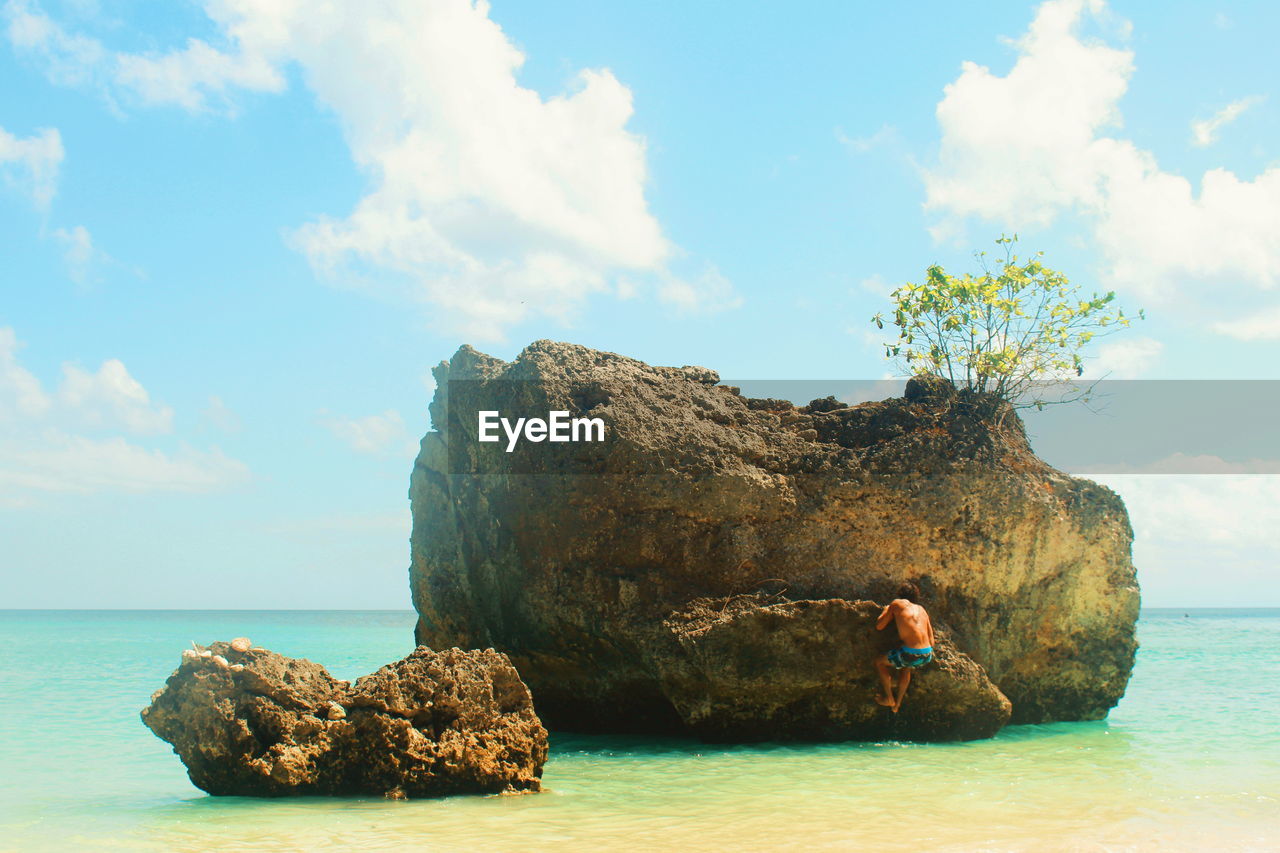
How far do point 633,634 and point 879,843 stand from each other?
3909 mm

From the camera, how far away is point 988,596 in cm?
991

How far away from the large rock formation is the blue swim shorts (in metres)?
0.37

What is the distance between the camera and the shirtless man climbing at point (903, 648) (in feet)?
28.3

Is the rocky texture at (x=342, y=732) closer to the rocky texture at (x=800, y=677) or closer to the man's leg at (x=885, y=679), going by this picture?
the rocky texture at (x=800, y=677)

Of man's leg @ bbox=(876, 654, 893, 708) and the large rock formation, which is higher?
the large rock formation

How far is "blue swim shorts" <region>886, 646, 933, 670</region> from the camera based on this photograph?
8.59m

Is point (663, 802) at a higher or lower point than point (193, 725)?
lower

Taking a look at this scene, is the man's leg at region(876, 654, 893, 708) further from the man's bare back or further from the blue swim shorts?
the man's bare back

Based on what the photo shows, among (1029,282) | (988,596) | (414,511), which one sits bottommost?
(988,596)

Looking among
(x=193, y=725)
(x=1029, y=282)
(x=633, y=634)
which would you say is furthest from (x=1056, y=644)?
(x=193, y=725)

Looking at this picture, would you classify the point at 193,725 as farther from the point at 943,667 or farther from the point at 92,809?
the point at 943,667

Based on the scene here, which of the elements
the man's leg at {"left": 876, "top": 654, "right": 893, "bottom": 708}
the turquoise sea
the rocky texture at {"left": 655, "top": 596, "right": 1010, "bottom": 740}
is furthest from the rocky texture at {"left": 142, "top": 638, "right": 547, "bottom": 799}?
the man's leg at {"left": 876, "top": 654, "right": 893, "bottom": 708}

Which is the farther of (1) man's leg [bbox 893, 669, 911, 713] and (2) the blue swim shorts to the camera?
(1) man's leg [bbox 893, 669, 911, 713]

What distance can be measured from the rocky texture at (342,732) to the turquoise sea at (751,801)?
0.64 ft
